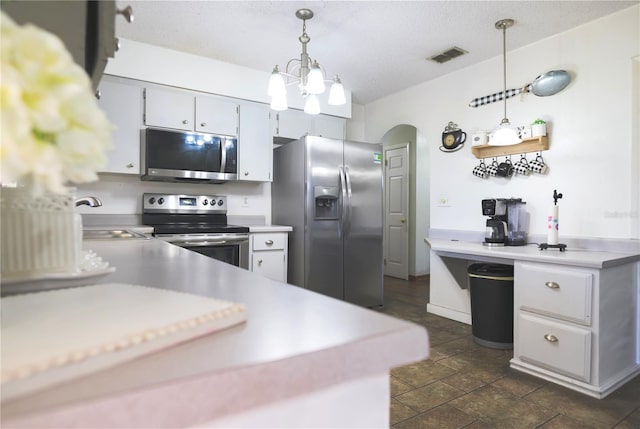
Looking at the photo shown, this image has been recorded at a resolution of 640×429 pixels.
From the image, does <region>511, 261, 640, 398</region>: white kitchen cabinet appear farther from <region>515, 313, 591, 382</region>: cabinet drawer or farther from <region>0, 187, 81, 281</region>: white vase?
<region>0, 187, 81, 281</region>: white vase

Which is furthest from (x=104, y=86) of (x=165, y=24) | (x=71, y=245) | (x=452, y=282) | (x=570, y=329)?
(x=570, y=329)

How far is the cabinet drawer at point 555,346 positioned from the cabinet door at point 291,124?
2.78m

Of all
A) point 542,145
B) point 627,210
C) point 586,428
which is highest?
point 542,145

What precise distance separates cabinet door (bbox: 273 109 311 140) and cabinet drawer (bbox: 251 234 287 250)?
A: 114cm

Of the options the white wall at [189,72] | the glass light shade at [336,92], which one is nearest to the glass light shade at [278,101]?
the glass light shade at [336,92]

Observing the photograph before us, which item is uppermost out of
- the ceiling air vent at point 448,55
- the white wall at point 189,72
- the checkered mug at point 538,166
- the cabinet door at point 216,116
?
the ceiling air vent at point 448,55

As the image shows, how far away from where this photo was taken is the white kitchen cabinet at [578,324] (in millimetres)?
2092

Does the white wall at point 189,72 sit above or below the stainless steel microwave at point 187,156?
above

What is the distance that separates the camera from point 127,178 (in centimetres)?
343

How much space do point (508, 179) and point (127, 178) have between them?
3446 millimetres

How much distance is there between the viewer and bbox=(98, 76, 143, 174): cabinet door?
3.09 m

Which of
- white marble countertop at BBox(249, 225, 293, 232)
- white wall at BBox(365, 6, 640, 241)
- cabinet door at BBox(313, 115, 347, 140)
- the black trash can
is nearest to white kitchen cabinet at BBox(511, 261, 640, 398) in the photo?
the black trash can

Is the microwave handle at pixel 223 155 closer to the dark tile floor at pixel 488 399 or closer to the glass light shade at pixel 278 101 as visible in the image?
the glass light shade at pixel 278 101

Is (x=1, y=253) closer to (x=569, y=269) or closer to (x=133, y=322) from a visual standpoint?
(x=133, y=322)
